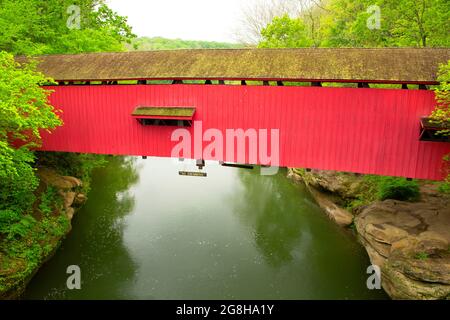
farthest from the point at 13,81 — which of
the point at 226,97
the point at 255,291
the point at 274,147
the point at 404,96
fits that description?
the point at 404,96

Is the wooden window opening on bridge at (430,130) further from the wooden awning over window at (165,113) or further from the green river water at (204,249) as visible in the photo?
the wooden awning over window at (165,113)

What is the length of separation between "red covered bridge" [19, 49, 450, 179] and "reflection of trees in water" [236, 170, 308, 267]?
385 centimetres

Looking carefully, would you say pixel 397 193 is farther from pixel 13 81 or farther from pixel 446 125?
pixel 13 81

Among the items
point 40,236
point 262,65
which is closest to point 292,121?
point 262,65

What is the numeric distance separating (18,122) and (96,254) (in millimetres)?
5624

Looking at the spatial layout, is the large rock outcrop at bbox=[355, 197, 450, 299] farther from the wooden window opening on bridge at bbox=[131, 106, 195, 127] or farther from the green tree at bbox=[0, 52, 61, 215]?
the green tree at bbox=[0, 52, 61, 215]

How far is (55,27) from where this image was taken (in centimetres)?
1625

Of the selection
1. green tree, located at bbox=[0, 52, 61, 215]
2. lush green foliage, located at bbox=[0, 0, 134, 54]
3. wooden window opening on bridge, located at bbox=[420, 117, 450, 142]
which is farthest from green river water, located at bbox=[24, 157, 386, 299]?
lush green foliage, located at bbox=[0, 0, 134, 54]

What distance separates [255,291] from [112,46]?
1504 centimetres

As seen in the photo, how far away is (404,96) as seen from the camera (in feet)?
29.2

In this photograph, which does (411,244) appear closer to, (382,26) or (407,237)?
(407,237)

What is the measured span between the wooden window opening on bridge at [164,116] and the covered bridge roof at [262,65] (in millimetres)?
1073

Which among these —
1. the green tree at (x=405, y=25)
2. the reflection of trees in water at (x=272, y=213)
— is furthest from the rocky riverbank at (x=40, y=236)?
the green tree at (x=405, y=25)

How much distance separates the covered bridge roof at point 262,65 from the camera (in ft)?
29.1
